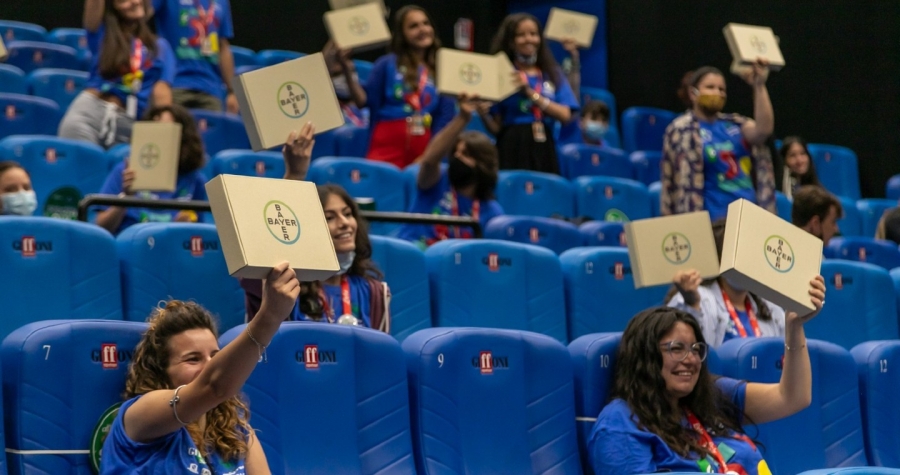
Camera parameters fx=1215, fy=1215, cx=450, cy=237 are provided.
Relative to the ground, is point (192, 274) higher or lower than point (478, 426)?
higher

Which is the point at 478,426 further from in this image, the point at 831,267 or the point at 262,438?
the point at 831,267

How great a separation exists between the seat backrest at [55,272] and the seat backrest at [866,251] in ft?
11.1

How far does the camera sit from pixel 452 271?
3.86 meters

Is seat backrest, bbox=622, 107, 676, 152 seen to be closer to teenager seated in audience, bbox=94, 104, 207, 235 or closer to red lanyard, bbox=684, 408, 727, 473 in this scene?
teenager seated in audience, bbox=94, 104, 207, 235

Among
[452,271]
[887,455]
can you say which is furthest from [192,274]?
[887,455]

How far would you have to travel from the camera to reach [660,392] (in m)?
3.09

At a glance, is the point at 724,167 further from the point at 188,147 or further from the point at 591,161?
the point at 188,147

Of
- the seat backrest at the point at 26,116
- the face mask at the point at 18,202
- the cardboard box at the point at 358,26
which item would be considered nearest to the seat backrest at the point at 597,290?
the face mask at the point at 18,202

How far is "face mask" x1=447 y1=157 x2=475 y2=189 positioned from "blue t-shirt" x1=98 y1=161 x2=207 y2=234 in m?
0.92

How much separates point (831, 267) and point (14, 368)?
303 cm

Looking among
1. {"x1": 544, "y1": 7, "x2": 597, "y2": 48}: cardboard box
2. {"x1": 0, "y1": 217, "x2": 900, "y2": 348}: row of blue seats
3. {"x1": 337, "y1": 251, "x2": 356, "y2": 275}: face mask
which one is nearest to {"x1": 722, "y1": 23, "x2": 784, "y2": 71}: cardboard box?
{"x1": 0, "y1": 217, "x2": 900, "y2": 348}: row of blue seats

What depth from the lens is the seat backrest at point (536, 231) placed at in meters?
4.53

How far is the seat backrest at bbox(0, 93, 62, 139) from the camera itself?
555cm

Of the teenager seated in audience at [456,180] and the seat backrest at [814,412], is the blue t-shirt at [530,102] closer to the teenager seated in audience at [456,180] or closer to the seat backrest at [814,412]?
the teenager seated in audience at [456,180]
